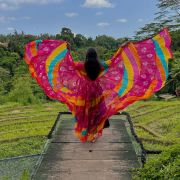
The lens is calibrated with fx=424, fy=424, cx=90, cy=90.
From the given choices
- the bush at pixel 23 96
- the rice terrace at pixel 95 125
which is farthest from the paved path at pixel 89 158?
the bush at pixel 23 96

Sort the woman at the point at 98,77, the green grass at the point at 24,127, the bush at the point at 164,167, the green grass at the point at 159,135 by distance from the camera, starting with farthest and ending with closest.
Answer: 1. the green grass at the point at 24,127
2. the woman at the point at 98,77
3. the green grass at the point at 159,135
4. the bush at the point at 164,167

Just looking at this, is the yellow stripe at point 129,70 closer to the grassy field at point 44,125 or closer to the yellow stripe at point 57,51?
the yellow stripe at point 57,51

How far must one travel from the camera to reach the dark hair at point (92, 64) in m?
5.97

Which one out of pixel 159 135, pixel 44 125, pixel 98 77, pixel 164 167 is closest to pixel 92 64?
pixel 98 77

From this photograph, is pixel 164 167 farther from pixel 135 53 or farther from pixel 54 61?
pixel 54 61

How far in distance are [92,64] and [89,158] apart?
4.71 ft

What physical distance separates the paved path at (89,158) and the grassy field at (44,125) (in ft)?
2.58

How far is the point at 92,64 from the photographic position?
6.08 metres

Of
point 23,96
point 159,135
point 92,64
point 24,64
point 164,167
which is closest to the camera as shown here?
point 164,167

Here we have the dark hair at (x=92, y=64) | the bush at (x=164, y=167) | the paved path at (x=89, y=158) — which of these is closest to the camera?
the bush at (x=164, y=167)

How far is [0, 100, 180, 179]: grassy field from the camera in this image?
7578 mm

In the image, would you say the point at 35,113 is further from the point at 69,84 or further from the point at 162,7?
the point at 162,7

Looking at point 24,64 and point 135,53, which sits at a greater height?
point 135,53

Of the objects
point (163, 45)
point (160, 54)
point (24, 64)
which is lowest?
point (24, 64)
